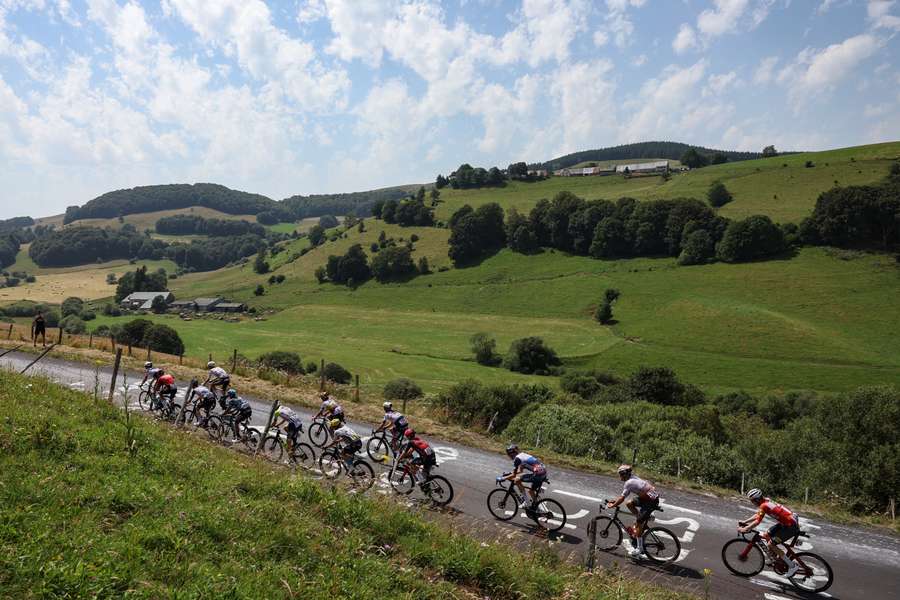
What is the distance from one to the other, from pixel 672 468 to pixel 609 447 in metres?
2.90

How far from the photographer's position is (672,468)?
2212 cm

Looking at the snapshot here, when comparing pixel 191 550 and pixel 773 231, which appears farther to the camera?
pixel 773 231

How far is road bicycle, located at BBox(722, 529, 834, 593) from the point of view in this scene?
39.4 feet

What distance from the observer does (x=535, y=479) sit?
14.0m

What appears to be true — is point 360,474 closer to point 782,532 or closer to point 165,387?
point 165,387

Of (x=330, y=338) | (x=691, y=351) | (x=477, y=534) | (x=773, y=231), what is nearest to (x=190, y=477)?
(x=477, y=534)

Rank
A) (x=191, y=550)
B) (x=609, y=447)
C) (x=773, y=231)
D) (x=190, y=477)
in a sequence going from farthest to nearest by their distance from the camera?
(x=773, y=231) < (x=609, y=447) < (x=190, y=477) < (x=191, y=550)

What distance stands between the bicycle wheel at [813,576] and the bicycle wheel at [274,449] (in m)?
13.0

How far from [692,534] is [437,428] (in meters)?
12.0

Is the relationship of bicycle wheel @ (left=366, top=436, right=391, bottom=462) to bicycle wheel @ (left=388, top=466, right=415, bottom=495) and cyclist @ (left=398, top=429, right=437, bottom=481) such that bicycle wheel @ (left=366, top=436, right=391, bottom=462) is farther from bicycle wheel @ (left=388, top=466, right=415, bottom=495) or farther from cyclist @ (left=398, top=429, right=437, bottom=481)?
cyclist @ (left=398, top=429, right=437, bottom=481)

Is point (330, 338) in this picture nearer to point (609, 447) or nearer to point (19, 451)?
point (609, 447)

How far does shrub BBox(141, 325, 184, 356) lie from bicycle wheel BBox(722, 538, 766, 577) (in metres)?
70.0

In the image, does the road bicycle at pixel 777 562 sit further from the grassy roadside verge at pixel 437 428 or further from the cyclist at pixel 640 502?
the grassy roadside verge at pixel 437 428

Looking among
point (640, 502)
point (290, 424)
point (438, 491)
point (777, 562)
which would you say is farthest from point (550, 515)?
point (290, 424)
